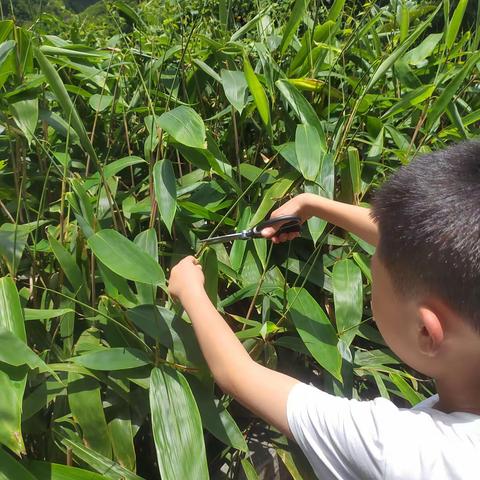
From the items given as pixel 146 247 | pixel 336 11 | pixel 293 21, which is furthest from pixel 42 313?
pixel 336 11

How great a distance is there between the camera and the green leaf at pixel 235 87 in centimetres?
107

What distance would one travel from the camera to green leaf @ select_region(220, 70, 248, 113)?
1073mm

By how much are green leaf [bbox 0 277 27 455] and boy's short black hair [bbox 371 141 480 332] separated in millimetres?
443

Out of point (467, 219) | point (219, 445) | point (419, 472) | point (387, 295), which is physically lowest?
point (219, 445)

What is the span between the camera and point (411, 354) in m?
0.72

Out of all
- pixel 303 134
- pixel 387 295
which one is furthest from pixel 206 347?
pixel 303 134

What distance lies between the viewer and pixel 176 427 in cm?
82

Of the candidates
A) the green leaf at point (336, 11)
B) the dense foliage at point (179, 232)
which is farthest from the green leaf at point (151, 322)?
the green leaf at point (336, 11)

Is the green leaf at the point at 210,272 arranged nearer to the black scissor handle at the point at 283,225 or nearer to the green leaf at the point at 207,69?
the black scissor handle at the point at 283,225

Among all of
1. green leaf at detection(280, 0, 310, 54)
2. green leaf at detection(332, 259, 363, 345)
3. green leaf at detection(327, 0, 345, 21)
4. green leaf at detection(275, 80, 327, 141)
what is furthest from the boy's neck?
green leaf at detection(327, 0, 345, 21)

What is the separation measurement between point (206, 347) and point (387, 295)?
0.75 feet

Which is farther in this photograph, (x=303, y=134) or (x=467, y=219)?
(x=303, y=134)

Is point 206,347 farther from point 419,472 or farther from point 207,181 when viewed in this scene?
point 207,181

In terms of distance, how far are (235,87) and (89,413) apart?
1.91 ft
